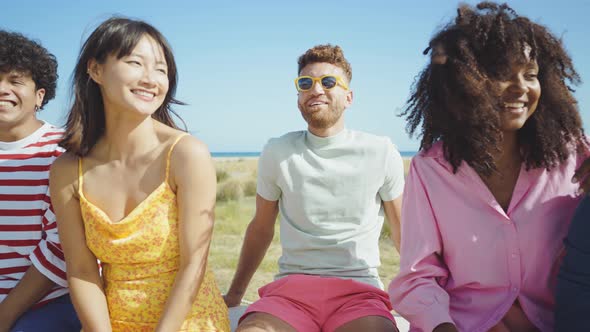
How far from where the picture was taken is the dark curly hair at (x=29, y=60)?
104 inches

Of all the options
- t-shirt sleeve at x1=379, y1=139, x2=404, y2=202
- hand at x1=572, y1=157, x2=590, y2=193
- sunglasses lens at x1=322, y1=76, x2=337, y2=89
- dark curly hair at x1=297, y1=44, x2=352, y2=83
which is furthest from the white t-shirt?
hand at x1=572, y1=157, x2=590, y2=193

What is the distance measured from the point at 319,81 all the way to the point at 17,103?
5.43ft

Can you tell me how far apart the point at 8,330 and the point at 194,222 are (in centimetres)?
113

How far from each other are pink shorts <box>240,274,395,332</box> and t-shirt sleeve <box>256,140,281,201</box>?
530mm

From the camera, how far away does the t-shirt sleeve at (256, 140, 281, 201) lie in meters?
2.87

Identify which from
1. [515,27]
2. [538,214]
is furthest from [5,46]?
[538,214]

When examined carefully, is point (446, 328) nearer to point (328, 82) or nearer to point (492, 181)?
point (492, 181)

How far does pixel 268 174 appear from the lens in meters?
2.88

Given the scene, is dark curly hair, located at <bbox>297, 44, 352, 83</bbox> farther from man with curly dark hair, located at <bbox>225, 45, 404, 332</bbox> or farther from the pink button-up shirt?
the pink button-up shirt

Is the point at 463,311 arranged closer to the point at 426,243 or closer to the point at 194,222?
the point at 426,243

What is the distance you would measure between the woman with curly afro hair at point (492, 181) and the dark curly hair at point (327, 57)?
1058 millimetres

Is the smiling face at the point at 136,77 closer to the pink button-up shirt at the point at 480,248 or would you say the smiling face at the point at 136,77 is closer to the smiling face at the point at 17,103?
the smiling face at the point at 17,103

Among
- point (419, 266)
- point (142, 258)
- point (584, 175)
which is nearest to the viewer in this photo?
point (584, 175)

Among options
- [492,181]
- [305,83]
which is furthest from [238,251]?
[492,181]
